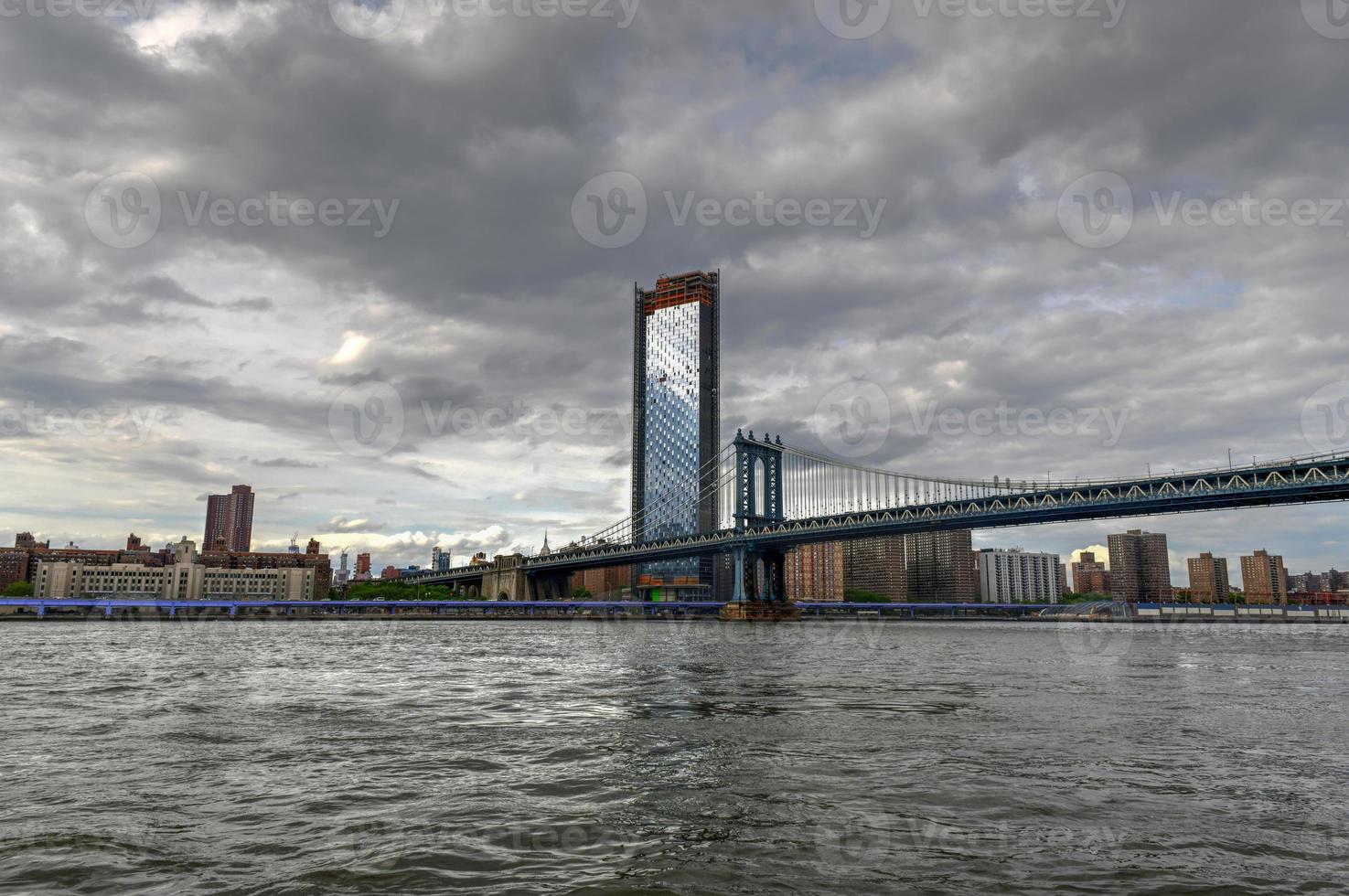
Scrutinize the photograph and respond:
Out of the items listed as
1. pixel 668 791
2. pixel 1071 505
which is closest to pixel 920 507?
pixel 1071 505

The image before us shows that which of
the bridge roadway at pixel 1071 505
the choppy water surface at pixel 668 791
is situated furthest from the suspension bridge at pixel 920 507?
the choppy water surface at pixel 668 791

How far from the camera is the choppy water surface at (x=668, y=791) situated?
869 cm

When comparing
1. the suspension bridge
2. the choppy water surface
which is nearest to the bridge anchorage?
the suspension bridge

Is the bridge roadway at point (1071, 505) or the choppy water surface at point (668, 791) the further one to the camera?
the bridge roadway at point (1071, 505)

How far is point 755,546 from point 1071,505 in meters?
48.1

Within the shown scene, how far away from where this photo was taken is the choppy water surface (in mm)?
8688

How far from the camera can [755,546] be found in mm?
129375

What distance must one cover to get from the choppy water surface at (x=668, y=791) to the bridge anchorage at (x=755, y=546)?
106m

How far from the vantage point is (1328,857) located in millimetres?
9289

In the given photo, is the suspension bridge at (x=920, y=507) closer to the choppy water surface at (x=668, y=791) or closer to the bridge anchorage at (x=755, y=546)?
the bridge anchorage at (x=755, y=546)

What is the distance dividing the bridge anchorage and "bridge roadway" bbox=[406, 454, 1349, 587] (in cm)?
189

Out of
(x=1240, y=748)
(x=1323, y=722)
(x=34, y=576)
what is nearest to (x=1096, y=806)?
(x=1240, y=748)

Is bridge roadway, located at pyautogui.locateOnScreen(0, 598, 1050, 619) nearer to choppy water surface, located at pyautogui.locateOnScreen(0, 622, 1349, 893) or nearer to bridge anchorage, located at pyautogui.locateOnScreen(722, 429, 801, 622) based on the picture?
bridge anchorage, located at pyautogui.locateOnScreen(722, 429, 801, 622)

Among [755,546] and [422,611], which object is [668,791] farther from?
[422,611]
